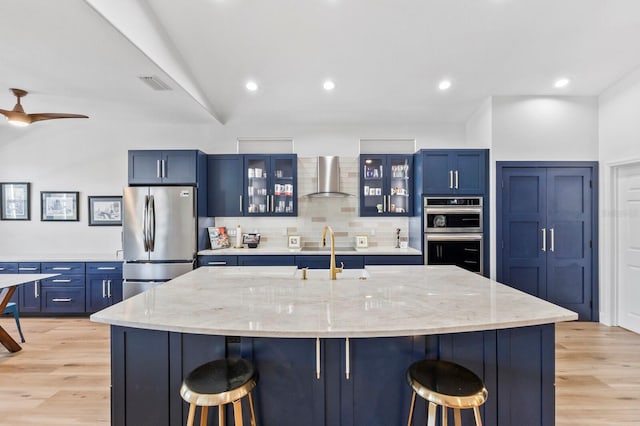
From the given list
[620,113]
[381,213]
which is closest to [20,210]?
[381,213]

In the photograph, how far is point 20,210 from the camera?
4.86m

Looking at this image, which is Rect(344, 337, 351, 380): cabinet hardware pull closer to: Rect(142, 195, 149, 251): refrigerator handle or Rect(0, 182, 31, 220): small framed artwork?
Rect(142, 195, 149, 251): refrigerator handle

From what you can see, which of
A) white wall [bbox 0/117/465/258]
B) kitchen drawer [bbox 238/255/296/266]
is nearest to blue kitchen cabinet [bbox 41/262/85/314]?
white wall [bbox 0/117/465/258]

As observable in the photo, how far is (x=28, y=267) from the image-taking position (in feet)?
14.1

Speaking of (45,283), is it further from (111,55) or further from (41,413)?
(111,55)

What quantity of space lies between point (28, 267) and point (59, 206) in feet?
3.33

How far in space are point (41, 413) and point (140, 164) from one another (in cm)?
296

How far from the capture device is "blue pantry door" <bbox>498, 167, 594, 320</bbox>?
→ 421cm

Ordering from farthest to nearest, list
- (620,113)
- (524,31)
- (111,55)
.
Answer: (620,113) < (524,31) < (111,55)

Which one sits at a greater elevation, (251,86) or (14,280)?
(251,86)

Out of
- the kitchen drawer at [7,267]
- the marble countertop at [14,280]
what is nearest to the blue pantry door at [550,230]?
the marble countertop at [14,280]

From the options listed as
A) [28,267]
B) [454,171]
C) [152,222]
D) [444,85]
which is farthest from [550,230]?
[28,267]

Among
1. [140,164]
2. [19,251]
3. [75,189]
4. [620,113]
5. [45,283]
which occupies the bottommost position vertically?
[45,283]

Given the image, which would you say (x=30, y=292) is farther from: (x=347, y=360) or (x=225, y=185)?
(x=347, y=360)
